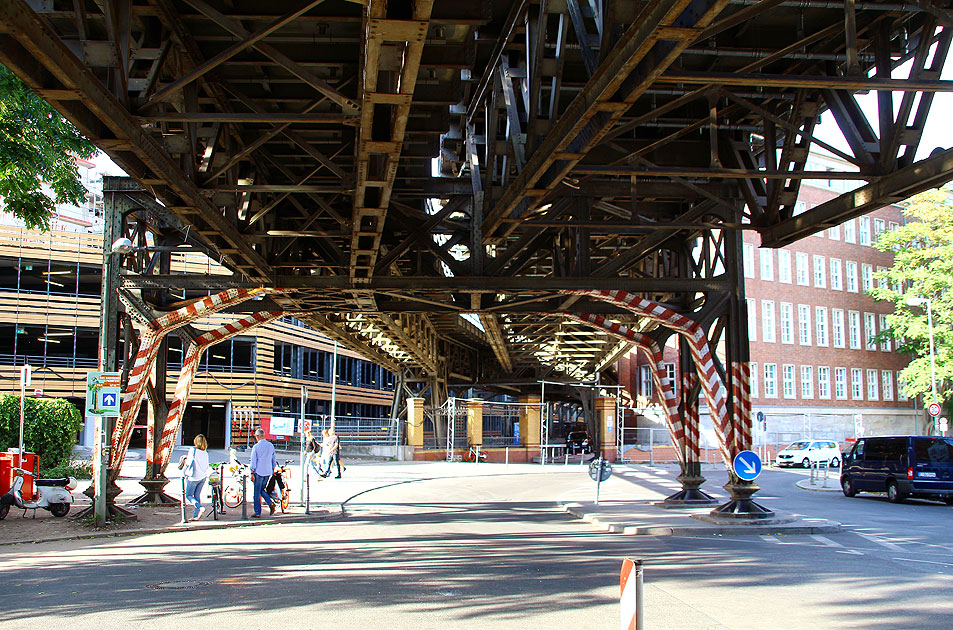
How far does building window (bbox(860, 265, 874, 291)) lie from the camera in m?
61.0

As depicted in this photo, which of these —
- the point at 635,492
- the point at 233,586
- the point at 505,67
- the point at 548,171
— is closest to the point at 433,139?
the point at 505,67

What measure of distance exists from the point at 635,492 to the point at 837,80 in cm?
1846

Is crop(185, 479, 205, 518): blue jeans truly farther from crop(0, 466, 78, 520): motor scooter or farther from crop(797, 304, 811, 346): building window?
crop(797, 304, 811, 346): building window

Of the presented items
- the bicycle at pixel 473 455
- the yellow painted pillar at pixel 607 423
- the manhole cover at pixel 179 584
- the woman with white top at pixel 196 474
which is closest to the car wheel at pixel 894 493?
the woman with white top at pixel 196 474

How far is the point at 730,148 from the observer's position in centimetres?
1535

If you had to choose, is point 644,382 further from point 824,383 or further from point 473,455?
point 473,455

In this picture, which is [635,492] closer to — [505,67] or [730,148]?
[730,148]

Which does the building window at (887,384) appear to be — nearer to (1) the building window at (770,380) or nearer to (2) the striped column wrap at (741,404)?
(1) the building window at (770,380)

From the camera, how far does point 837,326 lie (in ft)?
194

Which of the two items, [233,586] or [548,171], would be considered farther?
[548,171]

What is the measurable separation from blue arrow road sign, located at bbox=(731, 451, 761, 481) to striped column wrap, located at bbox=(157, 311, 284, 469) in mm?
10417

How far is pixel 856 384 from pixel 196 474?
53044mm

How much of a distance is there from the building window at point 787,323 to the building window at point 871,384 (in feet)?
26.2

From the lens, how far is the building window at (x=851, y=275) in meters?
60.1
